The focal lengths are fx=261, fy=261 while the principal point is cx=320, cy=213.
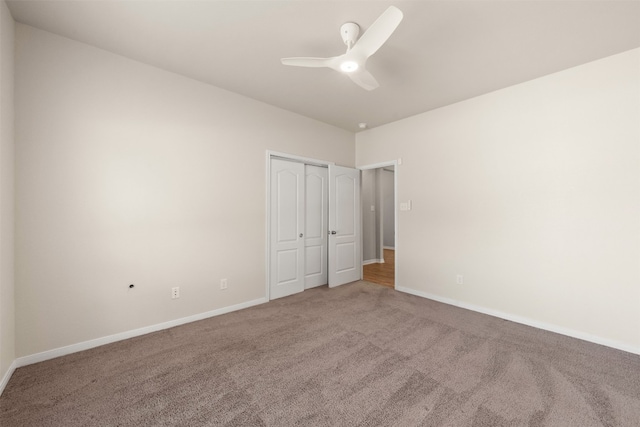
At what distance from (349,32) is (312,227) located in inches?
108

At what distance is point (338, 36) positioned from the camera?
218 centimetres

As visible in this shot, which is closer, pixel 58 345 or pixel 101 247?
pixel 58 345

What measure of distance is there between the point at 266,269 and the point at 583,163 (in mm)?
3712

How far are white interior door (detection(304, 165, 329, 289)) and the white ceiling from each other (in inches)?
57.6

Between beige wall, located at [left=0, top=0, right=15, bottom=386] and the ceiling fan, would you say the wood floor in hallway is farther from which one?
beige wall, located at [left=0, top=0, right=15, bottom=386]

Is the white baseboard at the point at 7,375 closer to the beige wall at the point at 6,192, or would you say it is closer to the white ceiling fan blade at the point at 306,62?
the beige wall at the point at 6,192

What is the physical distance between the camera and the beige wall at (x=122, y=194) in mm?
2150

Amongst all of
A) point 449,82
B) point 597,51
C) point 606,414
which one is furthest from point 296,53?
point 606,414

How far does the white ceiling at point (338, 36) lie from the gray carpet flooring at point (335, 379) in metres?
2.71

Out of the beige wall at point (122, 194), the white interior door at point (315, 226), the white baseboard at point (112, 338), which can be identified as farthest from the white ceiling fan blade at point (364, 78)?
the white baseboard at point (112, 338)

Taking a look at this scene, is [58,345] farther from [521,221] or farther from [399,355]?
[521,221]

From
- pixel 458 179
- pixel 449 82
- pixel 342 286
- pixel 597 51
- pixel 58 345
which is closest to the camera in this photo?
pixel 58 345

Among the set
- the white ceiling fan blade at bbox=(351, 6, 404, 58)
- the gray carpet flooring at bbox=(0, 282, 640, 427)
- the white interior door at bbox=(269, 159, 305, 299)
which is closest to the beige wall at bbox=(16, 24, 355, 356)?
the white interior door at bbox=(269, 159, 305, 299)

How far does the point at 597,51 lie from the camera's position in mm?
2383
